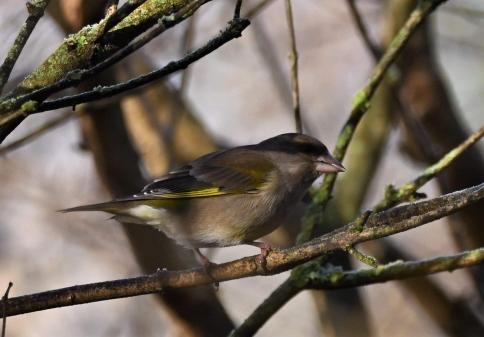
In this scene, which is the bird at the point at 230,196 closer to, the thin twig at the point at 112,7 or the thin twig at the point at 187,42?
the thin twig at the point at 187,42

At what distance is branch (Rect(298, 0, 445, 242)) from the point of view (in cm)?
369

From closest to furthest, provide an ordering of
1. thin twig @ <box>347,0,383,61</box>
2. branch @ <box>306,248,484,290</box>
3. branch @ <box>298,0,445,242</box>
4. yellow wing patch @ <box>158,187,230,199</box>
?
branch @ <box>306,248,484,290</box> < branch @ <box>298,0,445,242</box> < yellow wing patch @ <box>158,187,230,199</box> < thin twig @ <box>347,0,383,61</box>

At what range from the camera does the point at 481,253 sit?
2811 mm

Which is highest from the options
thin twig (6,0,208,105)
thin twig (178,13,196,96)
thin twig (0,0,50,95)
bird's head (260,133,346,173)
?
thin twig (178,13,196,96)

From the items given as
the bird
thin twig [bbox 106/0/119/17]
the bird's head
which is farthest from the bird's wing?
thin twig [bbox 106/0/119/17]

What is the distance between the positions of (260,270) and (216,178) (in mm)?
1487

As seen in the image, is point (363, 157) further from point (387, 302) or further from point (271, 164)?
point (387, 302)

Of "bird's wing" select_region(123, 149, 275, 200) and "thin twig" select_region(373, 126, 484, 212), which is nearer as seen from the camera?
"thin twig" select_region(373, 126, 484, 212)

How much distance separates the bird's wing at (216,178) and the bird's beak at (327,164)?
1.06 ft

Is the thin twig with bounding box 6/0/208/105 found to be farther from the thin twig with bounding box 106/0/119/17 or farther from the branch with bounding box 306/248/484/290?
the branch with bounding box 306/248/484/290

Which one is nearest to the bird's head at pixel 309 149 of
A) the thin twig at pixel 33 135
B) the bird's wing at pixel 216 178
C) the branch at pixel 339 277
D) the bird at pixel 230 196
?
the bird at pixel 230 196

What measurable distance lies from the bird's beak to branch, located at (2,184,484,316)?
1210 mm

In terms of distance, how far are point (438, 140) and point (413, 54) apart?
87cm

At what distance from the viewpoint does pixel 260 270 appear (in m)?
2.79
